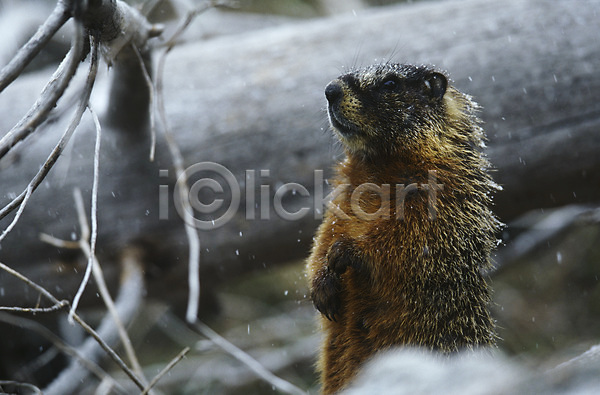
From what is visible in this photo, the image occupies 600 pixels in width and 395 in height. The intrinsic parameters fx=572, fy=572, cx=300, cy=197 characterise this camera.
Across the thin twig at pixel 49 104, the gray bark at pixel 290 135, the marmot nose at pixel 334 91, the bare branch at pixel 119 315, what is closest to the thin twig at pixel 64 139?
the thin twig at pixel 49 104

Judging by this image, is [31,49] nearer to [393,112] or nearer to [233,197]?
[393,112]

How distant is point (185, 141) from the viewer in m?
3.89

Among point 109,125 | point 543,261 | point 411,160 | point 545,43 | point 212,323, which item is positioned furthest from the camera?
point 543,261

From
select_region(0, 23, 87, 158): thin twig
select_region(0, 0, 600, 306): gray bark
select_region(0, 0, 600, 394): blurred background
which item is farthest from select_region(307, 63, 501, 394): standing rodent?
select_region(0, 23, 87, 158): thin twig

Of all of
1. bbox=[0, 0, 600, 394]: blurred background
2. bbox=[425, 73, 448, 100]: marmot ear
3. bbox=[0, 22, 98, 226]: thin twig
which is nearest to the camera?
bbox=[0, 22, 98, 226]: thin twig

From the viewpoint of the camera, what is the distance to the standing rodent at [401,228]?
2441 millimetres

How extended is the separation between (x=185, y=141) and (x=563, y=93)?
2.58 m

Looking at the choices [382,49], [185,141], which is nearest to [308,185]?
[185,141]

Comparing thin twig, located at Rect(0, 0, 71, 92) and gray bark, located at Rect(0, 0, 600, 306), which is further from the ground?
thin twig, located at Rect(0, 0, 71, 92)

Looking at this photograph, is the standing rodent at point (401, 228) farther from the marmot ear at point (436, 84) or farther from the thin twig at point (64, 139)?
the thin twig at point (64, 139)

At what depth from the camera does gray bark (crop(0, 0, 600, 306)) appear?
12.3ft

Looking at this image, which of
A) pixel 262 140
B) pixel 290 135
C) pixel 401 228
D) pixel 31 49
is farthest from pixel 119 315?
pixel 31 49

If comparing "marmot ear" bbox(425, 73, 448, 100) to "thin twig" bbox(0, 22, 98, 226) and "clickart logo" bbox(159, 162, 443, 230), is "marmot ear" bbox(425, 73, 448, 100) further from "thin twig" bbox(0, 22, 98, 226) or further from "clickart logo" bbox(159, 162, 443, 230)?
"thin twig" bbox(0, 22, 98, 226)

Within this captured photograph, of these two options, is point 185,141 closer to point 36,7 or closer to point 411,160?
point 411,160
